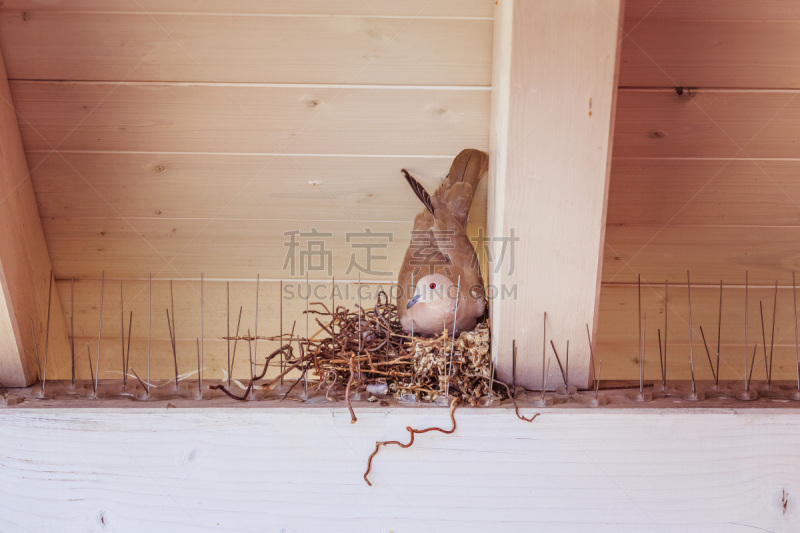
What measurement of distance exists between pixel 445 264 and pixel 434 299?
0.09 meters

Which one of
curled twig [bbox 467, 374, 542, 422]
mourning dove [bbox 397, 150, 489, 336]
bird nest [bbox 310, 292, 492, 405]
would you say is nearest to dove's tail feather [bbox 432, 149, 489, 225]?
mourning dove [bbox 397, 150, 489, 336]

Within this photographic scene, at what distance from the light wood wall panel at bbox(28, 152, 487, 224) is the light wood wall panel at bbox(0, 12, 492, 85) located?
17 cm

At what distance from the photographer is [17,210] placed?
1.11 metres

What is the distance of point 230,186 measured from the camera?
50.3 inches

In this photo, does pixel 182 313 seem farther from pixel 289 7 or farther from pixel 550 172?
pixel 550 172

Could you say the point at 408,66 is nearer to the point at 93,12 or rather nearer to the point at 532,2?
the point at 532,2

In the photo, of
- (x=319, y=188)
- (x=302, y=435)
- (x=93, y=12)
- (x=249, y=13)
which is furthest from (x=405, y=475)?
(x=93, y=12)

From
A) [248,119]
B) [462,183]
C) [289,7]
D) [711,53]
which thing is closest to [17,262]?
[248,119]

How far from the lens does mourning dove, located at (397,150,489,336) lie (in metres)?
1.05

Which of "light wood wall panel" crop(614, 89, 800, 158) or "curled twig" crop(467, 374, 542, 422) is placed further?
"light wood wall panel" crop(614, 89, 800, 158)

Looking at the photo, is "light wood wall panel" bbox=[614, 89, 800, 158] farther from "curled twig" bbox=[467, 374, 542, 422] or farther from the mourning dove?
"curled twig" bbox=[467, 374, 542, 422]

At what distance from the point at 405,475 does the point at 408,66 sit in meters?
0.75

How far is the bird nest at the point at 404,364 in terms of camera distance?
36.9 inches

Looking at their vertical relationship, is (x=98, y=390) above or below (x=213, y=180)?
below
